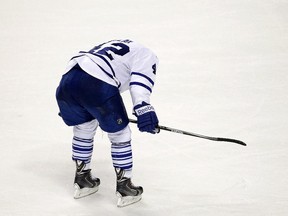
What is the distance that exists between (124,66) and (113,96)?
197mm

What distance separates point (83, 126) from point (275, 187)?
1165 mm

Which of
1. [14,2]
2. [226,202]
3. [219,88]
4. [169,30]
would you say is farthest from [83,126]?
[14,2]

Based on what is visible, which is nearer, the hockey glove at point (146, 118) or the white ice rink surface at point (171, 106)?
the hockey glove at point (146, 118)

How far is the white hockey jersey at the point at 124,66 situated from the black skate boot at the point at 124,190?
1.51 ft

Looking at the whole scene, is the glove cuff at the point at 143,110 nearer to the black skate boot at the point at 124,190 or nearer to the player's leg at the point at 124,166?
the player's leg at the point at 124,166

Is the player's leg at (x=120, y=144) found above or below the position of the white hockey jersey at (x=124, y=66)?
below

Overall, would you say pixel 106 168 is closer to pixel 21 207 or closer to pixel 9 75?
pixel 21 207

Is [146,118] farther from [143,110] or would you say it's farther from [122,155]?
[122,155]

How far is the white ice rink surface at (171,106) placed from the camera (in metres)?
3.96

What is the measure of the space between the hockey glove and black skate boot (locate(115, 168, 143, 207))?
14.2 inches

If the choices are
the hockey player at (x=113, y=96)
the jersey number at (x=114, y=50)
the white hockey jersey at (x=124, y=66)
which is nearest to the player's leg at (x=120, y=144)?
the hockey player at (x=113, y=96)

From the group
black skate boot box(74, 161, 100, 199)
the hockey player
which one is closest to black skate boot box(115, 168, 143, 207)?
the hockey player

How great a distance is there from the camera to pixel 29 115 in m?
5.07

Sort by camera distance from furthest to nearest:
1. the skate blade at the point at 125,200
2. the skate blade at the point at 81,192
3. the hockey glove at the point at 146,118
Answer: the skate blade at the point at 81,192 → the skate blade at the point at 125,200 → the hockey glove at the point at 146,118
